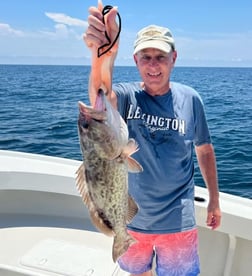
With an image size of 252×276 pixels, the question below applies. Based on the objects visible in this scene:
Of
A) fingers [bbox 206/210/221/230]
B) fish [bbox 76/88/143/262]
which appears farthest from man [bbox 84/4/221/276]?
fish [bbox 76/88/143/262]

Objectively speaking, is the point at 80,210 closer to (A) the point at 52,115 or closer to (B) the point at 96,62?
(B) the point at 96,62

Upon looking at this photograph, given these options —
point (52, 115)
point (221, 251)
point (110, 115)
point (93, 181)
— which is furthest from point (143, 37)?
point (52, 115)

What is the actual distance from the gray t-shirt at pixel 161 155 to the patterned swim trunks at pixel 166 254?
0.06 metres

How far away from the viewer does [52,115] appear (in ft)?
51.9

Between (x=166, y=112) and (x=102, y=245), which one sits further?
(x=102, y=245)

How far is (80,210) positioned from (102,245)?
1.64 feet

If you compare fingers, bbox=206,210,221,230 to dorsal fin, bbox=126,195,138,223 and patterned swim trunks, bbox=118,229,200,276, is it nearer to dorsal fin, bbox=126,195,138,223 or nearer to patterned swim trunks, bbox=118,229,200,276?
patterned swim trunks, bbox=118,229,200,276

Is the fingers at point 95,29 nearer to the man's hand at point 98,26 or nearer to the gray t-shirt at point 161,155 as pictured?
the man's hand at point 98,26

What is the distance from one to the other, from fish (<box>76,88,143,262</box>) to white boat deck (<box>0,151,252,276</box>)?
122cm

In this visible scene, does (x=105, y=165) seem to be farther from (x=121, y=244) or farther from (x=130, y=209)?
(x=121, y=244)

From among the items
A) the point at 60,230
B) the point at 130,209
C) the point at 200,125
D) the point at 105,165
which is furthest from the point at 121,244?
the point at 60,230

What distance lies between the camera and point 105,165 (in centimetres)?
172

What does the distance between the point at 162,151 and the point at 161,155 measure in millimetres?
23

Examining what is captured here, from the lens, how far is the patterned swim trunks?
232 cm
